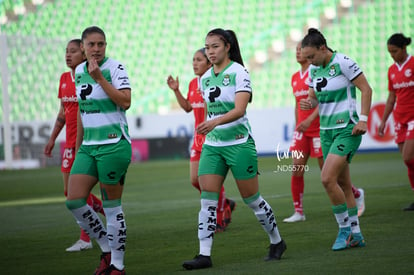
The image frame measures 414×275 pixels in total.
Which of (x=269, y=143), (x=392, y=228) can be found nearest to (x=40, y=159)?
(x=269, y=143)

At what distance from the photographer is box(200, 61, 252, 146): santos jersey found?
6934mm

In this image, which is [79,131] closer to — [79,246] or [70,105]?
[70,105]

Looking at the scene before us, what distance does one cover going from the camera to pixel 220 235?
9.32 metres

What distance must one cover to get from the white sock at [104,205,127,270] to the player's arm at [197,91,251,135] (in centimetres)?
100

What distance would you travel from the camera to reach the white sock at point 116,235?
6.53 meters

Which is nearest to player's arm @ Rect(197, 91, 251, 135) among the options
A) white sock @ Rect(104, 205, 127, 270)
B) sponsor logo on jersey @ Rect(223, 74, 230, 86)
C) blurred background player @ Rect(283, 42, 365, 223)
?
sponsor logo on jersey @ Rect(223, 74, 230, 86)

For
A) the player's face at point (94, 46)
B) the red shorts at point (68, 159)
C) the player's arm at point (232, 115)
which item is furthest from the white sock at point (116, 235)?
the red shorts at point (68, 159)

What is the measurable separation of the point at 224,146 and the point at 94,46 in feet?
4.78

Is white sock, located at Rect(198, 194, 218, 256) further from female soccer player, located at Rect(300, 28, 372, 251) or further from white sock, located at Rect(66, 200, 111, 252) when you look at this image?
female soccer player, located at Rect(300, 28, 372, 251)

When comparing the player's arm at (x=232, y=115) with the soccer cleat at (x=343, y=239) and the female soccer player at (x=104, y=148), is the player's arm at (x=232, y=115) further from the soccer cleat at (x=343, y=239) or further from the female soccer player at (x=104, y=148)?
the soccer cleat at (x=343, y=239)

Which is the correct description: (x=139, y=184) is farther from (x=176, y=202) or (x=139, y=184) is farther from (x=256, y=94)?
(x=256, y=94)

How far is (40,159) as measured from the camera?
2939 centimetres

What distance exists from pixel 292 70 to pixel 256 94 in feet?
6.78

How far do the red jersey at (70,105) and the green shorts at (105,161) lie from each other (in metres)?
2.16
